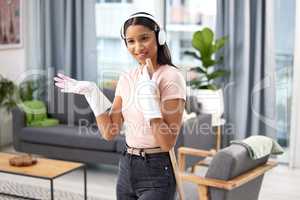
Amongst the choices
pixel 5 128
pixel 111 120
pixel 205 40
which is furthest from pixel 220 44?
pixel 111 120

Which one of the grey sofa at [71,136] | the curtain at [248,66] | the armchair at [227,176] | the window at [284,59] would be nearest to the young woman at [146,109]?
the armchair at [227,176]

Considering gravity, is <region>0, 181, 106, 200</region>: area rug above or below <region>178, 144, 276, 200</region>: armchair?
below

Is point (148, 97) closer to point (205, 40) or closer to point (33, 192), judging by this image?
point (33, 192)

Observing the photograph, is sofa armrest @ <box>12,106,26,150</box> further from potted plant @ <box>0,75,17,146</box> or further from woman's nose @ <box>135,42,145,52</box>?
woman's nose @ <box>135,42,145,52</box>

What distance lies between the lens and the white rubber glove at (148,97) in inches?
70.7

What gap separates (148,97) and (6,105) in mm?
4239

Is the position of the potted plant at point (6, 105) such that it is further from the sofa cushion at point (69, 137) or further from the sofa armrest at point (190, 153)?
the sofa armrest at point (190, 153)

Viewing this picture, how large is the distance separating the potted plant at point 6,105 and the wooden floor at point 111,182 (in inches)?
42.7

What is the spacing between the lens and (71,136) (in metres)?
4.93

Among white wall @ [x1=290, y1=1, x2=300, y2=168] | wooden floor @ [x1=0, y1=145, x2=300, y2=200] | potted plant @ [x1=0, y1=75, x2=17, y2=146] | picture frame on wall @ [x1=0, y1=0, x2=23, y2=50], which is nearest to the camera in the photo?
wooden floor @ [x1=0, y1=145, x2=300, y2=200]

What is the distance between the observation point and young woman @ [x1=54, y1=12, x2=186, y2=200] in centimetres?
184

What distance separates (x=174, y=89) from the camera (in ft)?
6.17

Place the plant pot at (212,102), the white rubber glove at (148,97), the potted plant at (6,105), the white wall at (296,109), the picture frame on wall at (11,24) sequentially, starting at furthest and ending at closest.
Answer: the picture frame on wall at (11,24) < the potted plant at (6,105) < the plant pot at (212,102) < the white wall at (296,109) < the white rubber glove at (148,97)

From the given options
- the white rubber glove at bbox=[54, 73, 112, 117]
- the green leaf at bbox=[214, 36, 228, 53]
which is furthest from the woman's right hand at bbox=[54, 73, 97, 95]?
the green leaf at bbox=[214, 36, 228, 53]
